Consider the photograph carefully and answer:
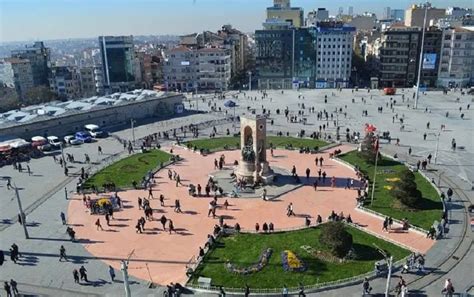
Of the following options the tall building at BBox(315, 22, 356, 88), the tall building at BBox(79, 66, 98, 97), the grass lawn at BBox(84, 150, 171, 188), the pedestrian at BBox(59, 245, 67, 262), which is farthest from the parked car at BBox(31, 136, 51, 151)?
the tall building at BBox(315, 22, 356, 88)

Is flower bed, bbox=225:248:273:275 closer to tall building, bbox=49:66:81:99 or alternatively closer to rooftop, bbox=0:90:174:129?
rooftop, bbox=0:90:174:129

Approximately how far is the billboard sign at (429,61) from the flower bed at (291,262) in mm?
89251

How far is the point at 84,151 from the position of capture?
57969 mm

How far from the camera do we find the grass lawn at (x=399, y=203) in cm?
3459

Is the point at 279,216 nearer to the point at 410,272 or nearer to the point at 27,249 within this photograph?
the point at 410,272

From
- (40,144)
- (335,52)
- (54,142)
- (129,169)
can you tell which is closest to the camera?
(129,169)

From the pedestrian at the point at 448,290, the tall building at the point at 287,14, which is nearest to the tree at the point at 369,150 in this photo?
the pedestrian at the point at 448,290

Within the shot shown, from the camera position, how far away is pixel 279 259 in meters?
28.9

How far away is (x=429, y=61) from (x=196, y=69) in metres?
58.6

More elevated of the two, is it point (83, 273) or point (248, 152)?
point (248, 152)

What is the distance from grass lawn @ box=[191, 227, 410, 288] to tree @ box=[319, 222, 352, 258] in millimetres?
899

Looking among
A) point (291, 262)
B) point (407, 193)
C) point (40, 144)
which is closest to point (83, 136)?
point (40, 144)

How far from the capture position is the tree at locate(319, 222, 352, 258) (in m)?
28.5

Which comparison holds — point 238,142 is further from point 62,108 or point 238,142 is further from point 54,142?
point 62,108
